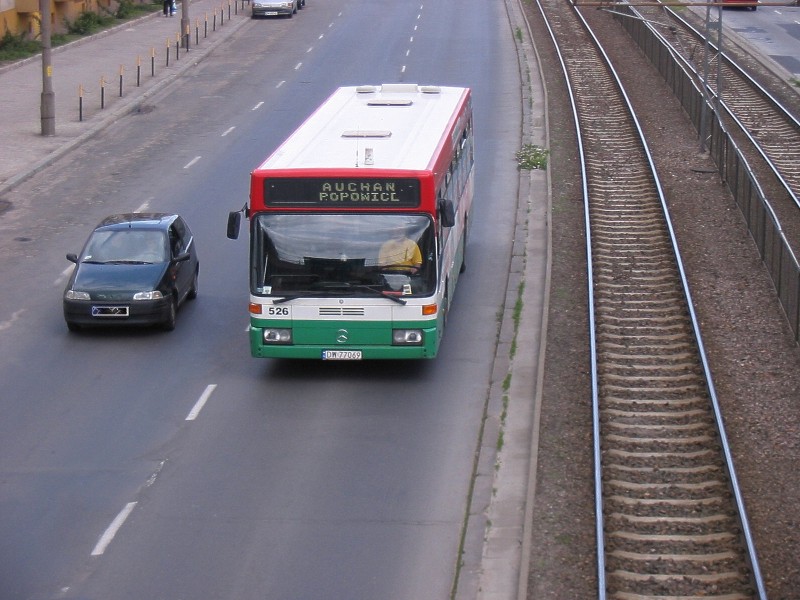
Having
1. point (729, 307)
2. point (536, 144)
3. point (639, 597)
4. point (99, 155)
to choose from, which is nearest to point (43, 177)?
point (99, 155)

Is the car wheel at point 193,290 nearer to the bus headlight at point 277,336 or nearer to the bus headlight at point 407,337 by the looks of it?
the bus headlight at point 277,336

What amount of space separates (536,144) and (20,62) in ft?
73.3

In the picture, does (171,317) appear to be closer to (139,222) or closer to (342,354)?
(139,222)

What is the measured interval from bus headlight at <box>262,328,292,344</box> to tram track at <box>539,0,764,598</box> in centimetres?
378

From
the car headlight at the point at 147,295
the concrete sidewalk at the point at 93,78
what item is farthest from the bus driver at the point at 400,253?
the concrete sidewalk at the point at 93,78

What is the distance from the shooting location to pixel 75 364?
55.7ft

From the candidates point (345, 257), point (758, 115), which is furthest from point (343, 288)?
point (758, 115)

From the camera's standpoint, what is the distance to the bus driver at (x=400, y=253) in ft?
50.9

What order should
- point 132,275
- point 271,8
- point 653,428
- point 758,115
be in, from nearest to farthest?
point 653,428, point 132,275, point 758,115, point 271,8

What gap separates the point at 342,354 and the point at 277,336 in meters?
0.83

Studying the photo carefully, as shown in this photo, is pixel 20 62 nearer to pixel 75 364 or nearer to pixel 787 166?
pixel 787 166

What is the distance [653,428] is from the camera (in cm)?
1453

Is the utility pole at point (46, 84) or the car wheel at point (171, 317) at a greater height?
the utility pole at point (46, 84)

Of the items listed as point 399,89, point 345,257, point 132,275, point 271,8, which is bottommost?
point 132,275
